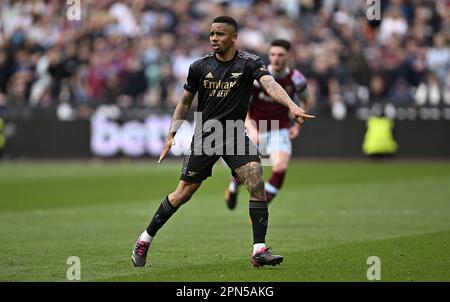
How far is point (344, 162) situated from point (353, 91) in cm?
184

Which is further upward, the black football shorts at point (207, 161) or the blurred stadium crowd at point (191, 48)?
the blurred stadium crowd at point (191, 48)

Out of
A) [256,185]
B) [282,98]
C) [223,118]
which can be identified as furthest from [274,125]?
[282,98]

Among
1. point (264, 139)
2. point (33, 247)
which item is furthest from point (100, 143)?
point (33, 247)

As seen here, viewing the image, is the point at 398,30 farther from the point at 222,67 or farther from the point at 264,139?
A: the point at 222,67

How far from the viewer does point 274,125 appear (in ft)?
49.1

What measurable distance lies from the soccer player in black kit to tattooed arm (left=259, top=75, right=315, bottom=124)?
0.06ft

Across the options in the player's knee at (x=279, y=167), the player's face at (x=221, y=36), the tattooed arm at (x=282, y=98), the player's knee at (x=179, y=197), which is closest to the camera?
the tattooed arm at (x=282, y=98)

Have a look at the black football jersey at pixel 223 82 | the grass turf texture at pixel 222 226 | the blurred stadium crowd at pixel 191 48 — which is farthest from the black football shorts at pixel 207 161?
the blurred stadium crowd at pixel 191 48

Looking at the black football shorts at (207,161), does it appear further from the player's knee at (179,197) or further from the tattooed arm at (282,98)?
the tattooed arm at (282,98)

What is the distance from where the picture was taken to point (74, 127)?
2683 cm

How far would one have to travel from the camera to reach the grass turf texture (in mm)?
9680

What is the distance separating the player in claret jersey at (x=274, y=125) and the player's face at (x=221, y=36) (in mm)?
4394

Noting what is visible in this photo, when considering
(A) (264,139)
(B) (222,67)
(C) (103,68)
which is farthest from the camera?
(C) (103,68)

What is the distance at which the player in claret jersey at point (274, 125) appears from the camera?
47.7 feet
